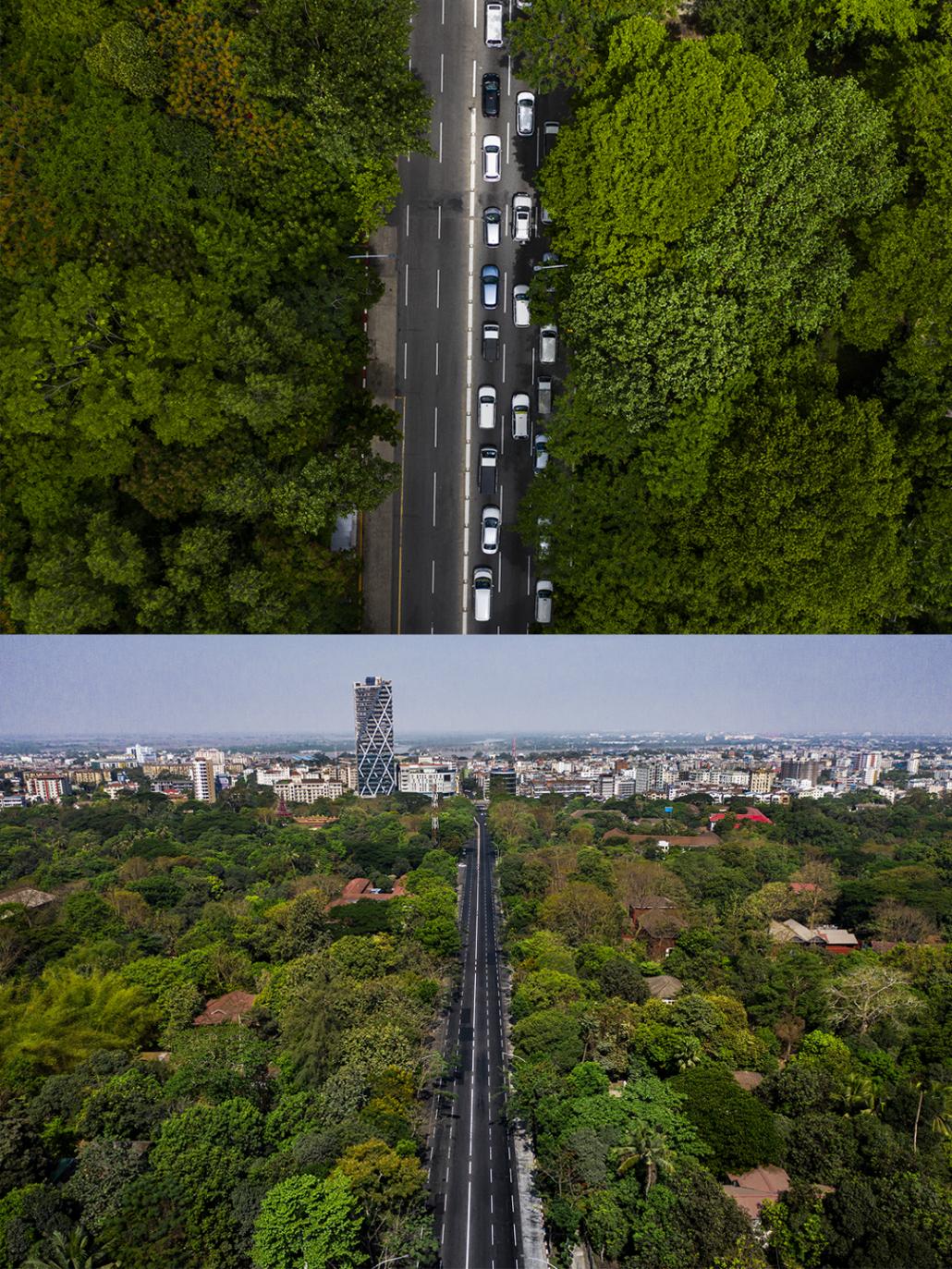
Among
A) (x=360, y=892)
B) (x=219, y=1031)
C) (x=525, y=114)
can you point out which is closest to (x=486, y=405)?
(x=525, y=114)

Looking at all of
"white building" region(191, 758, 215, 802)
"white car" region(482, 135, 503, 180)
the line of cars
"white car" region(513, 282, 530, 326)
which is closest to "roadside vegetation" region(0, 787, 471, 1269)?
"white building" region(191, 758, 215, 802)

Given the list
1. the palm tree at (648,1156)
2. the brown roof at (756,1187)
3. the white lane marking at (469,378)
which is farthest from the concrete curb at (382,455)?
the brown roof at (756,1187)

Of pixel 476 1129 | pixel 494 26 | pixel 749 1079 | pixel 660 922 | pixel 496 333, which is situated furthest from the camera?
pixel 496 333

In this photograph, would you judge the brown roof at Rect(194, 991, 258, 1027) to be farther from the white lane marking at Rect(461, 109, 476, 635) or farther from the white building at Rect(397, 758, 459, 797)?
the white lane marking at Rect(461, 109, 476, 635)

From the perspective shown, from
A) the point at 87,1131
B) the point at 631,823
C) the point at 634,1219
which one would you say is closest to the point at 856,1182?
the point at 634,1219

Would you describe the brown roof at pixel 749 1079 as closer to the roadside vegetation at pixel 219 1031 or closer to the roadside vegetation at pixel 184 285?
the roadside vegetation at pixel 219 1031

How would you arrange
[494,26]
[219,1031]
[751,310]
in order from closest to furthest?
[219,1031] → [751,310] → [494,26]

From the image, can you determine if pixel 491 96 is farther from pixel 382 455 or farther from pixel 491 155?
pixel 382 455

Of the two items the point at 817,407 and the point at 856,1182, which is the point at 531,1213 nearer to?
the point at 856,1182
